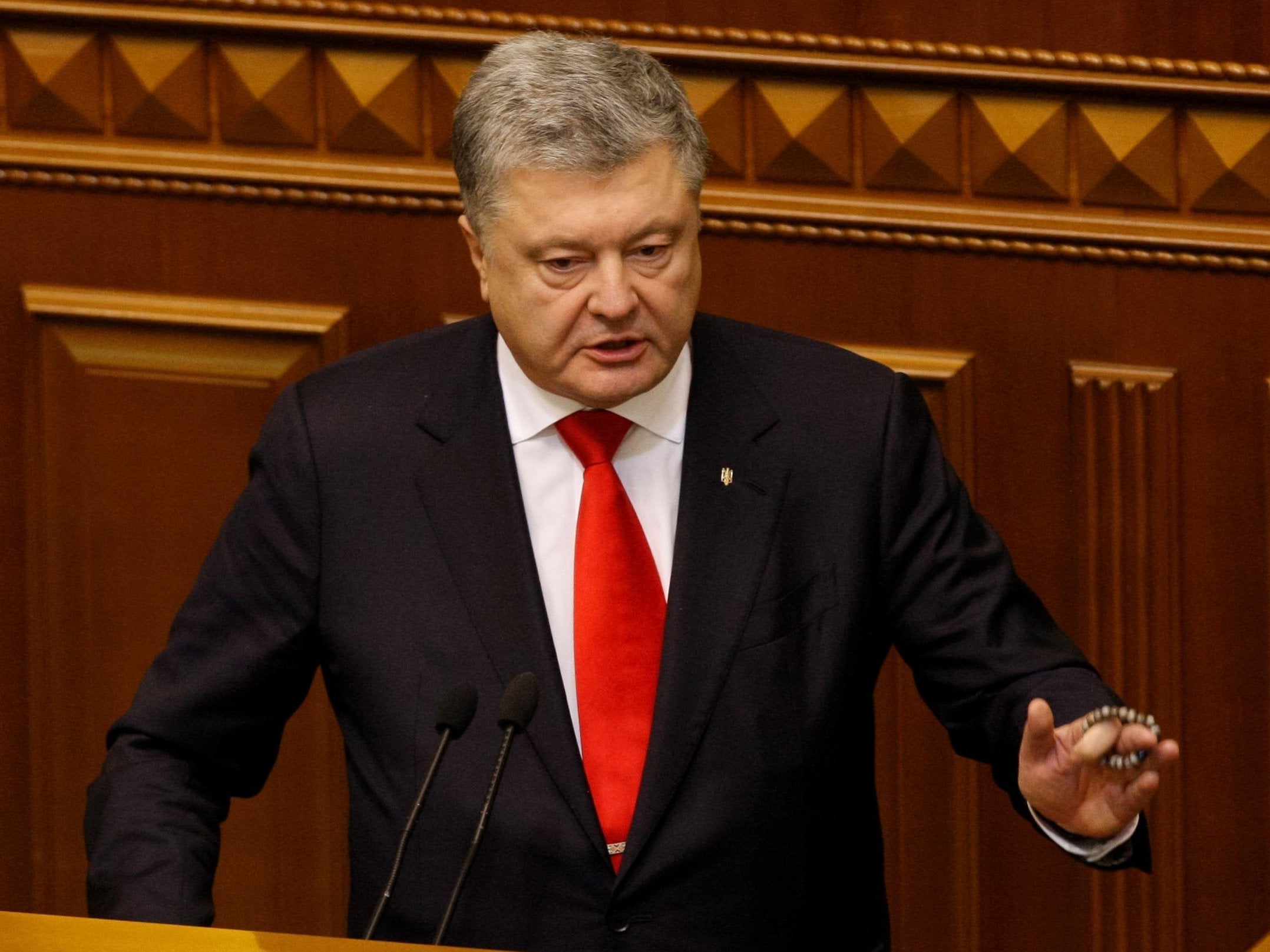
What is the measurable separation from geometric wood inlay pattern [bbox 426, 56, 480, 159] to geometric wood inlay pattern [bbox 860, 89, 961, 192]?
0.63 m

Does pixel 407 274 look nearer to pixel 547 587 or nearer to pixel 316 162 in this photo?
pixel 316 162

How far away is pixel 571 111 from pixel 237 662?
0.75m

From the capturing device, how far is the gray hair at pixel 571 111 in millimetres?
2141

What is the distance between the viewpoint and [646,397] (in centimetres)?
235

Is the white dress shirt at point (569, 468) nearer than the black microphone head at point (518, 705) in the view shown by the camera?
No

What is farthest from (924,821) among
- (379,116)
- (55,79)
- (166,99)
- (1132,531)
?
(55,79)

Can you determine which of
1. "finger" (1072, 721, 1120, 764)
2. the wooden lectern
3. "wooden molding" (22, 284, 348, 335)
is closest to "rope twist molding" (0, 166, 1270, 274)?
"wooden molding" (22, 284, 348, 335)

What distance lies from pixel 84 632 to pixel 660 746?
A: 144 cm

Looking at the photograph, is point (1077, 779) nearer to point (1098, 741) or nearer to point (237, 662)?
point (1098, 741)

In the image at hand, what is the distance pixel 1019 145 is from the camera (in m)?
3.03

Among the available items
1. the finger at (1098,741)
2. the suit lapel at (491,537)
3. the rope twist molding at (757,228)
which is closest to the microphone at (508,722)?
the suit lapel at (491,537)

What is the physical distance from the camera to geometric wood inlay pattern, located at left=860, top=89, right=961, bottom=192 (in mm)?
3039

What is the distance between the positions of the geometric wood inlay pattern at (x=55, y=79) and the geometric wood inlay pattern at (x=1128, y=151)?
157 cm

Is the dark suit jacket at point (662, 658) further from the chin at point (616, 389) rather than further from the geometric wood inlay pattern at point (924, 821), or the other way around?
the geometric wood inlay pattern at point (924, 821)
